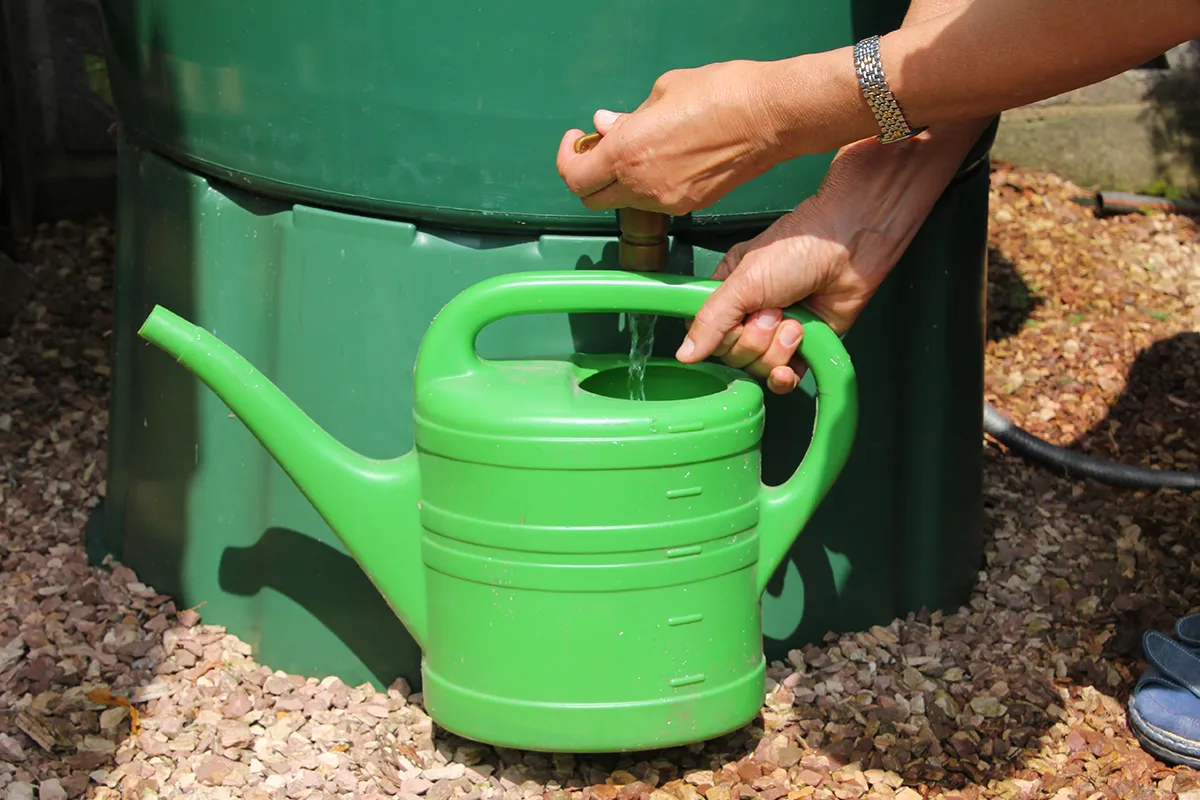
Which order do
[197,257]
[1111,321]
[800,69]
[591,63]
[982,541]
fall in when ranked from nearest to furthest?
1. [800,69]
2. [591,63]
3. [197,257]
4. [982,541]
5. [1111,321]

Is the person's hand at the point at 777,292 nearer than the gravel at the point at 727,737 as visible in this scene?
Yes

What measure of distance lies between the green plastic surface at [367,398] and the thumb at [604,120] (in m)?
0.17

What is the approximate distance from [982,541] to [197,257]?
1.14m

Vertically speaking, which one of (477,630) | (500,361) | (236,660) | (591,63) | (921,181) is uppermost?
(591,63)

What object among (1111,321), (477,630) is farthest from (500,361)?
(1111,321)

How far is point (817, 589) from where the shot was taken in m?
1.79

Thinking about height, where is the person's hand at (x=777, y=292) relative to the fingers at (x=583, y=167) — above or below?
below

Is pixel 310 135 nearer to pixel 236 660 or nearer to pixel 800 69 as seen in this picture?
pixel 800 69

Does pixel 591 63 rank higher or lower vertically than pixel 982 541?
higher

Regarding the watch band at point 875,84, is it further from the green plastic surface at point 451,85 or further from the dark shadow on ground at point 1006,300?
the dark shadow on ground at point 1006,300

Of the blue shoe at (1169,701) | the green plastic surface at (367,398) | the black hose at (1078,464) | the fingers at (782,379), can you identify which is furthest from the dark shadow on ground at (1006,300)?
the fingers at (782,379)

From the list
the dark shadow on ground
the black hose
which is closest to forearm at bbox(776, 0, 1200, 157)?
the black hose

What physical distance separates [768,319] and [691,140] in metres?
0.21

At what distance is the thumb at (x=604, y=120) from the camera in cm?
146
